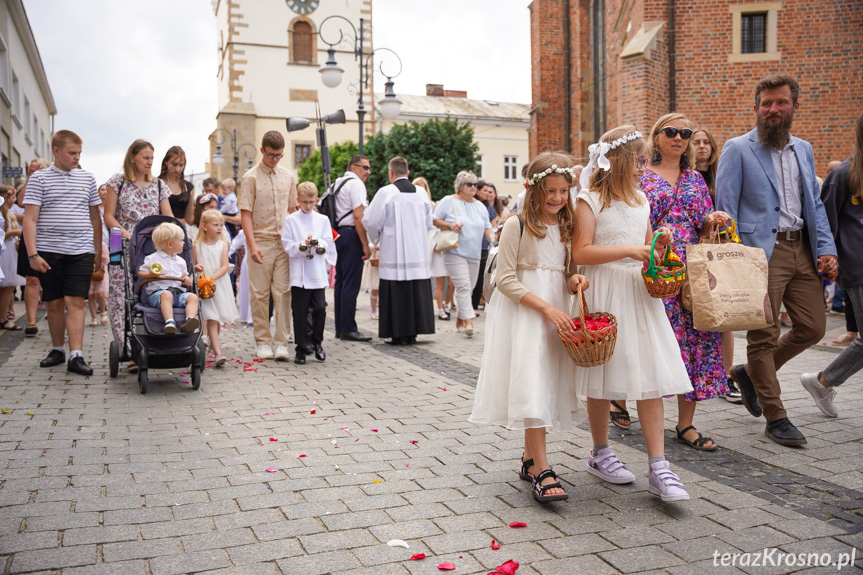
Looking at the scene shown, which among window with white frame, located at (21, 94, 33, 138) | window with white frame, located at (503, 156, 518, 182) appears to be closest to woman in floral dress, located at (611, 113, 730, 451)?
window with white frame, located at (21, 94, 33, 138)

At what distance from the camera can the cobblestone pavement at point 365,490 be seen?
3.37 m

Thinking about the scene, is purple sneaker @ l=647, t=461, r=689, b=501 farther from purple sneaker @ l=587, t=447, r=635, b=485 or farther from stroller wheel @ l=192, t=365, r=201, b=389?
stroller wheel @ l=192, t=365, r=201, b=389

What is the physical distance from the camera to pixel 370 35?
161ft

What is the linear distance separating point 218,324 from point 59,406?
2.48 m

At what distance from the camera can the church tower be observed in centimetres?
4859

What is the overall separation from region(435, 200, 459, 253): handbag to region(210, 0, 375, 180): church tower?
3805 centimetres

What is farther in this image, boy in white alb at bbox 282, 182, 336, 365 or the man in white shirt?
the man in white shirt

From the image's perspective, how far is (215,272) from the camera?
899cm

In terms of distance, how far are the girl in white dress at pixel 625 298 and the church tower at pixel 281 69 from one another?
149 ft

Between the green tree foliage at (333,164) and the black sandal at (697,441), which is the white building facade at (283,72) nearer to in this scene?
the green tree foliage at (333,164)

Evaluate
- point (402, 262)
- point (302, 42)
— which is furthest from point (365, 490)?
point (302, 42)

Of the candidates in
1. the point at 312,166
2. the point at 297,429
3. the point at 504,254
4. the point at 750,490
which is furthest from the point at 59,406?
the point at 312,166

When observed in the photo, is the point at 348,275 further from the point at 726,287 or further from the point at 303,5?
the point at 303,5

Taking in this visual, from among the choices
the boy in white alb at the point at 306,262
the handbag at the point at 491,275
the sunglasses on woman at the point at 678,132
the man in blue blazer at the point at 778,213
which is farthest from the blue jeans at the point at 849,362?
the boy in white alb at the point at 306,262
